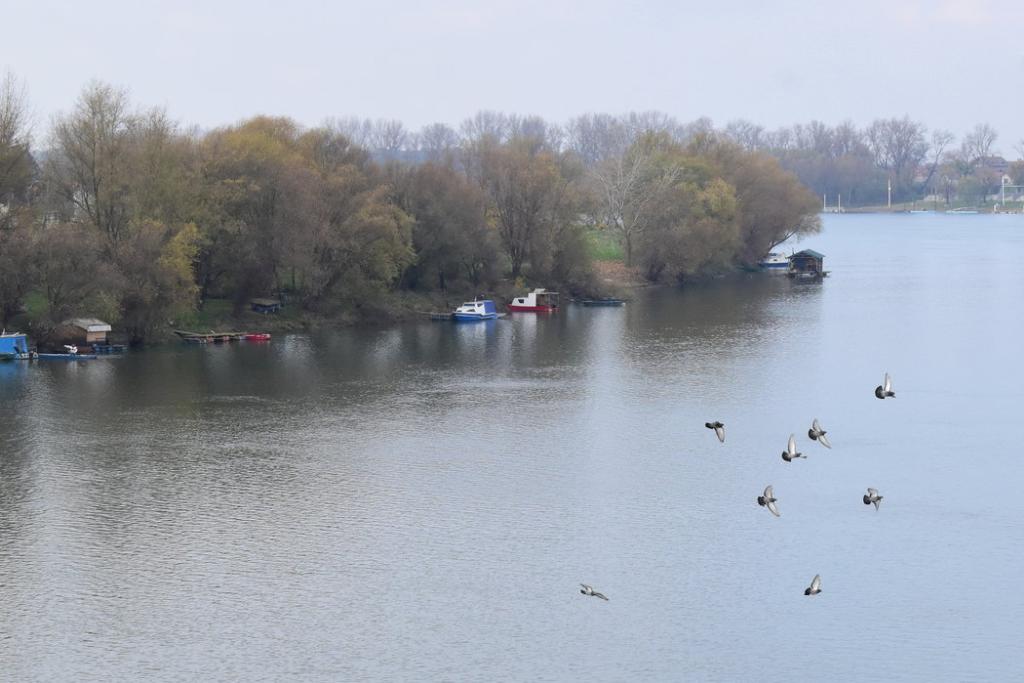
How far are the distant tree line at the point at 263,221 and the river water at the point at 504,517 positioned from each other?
482 centimetres

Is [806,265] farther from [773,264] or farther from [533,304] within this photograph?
[533,304]

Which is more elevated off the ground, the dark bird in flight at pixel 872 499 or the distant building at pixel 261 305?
the distant building at pixel 261 305

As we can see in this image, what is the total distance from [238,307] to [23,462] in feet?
91.2

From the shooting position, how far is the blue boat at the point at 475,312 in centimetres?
7075

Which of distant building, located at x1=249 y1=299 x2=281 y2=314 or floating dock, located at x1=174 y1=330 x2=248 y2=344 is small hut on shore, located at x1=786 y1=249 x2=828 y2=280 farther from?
floating dock, located at x1=174 y1=330 x2=248 y2=344

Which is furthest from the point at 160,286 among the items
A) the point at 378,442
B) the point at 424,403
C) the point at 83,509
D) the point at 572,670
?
the point at 572,670

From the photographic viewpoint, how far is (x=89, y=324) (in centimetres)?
5616

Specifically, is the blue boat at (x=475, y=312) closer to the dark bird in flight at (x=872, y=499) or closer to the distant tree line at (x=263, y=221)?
the distant tree line at (x=263, y=221)

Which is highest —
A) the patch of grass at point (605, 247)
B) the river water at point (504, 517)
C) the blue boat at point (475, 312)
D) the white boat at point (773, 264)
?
the patch of grass at point (605, 247)

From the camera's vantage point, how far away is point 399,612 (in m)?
27.5

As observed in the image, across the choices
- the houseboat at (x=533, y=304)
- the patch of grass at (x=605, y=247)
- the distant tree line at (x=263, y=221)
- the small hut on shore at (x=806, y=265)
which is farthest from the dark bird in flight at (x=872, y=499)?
the small hut on shore at (x=806, y=265)

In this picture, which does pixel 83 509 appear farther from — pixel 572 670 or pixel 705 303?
pixel 705 303

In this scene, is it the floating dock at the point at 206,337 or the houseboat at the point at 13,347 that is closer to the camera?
the houseboat at the point at 13,347

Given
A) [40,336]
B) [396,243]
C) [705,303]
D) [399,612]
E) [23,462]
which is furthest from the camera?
[705,303]
